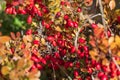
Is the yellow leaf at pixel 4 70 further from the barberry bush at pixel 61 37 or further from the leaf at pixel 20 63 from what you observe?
the barberry bush at pixel 61 37

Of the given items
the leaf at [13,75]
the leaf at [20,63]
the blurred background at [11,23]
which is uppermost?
the leaf at [20,63]

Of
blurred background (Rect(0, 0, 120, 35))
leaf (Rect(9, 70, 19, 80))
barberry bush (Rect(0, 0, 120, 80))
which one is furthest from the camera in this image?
blurred background (Rect(0, 0, 120, 35))

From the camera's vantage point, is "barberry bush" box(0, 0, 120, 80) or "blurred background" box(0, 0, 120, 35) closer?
"barberry bush" box(0, 0, 120, 80)

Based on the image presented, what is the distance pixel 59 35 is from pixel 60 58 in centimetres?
19

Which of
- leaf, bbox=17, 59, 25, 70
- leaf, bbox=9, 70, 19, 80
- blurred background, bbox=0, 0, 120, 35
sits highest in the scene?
leaf, bbox=17, 59, 25, 70

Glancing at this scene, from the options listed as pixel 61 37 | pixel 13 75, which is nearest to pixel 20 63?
pixel 13 75

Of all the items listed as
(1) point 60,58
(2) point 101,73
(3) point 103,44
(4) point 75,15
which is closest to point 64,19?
(4) point 75,15

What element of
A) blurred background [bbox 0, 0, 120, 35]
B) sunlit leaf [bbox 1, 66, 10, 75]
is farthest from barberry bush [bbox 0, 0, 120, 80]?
blurred background [bbox 0, 0, 120, 35]

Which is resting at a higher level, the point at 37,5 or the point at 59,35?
the point at 37,5

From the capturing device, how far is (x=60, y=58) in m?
2.78

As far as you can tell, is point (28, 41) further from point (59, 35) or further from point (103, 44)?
point (103, 44)

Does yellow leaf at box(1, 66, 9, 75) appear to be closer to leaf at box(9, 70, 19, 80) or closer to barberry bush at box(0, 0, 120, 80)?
leaf at box(9, 70, 19, 80)

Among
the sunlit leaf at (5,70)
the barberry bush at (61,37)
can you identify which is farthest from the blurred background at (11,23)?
the sunlit leaf at (5,70)

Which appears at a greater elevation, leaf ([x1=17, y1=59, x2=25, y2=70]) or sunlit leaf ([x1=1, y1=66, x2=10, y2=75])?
leaf ([x1=17, y1=59, x2=25, y2=70])
